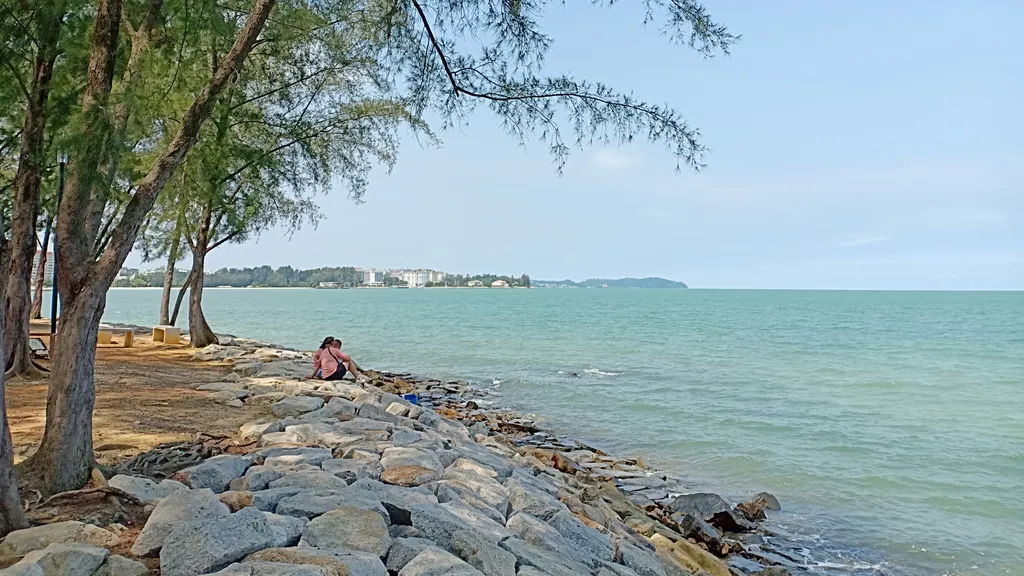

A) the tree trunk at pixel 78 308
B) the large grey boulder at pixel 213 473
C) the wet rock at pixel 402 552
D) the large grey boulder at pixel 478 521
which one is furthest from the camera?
the large grey boulder at pixel 213 473

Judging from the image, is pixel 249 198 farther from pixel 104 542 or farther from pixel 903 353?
pixel 903 353

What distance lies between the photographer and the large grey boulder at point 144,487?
164 inches

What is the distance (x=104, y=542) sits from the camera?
138 inches

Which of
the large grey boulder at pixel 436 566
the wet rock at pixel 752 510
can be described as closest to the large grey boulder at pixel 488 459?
the large grey boulder at pixel 436 566

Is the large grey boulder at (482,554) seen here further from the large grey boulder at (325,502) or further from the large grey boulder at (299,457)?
the large grey boulder at (299,457)

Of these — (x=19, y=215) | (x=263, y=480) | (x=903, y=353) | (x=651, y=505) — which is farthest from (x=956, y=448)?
(x=903, y=353)

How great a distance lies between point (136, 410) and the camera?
7773mm

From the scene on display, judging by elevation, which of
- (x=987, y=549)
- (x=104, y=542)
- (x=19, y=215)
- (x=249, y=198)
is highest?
(x=249, y=198)

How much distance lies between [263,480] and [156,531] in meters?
1.21

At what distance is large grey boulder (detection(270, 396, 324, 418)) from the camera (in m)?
7.98

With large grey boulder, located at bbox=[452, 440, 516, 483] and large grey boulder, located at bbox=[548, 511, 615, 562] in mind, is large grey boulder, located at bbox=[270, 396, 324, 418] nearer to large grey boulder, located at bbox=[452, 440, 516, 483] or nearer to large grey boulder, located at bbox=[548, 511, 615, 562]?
large grey boulder, located at bbox=[452, 440, 516, 483]

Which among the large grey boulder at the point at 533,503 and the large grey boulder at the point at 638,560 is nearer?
the large grey boulder at the point at 638,560

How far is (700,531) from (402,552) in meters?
4.73

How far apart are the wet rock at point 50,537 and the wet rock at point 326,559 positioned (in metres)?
0.83
